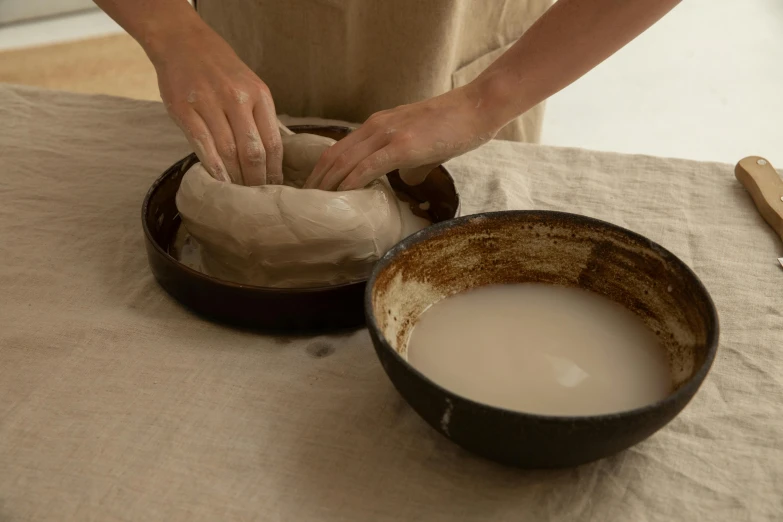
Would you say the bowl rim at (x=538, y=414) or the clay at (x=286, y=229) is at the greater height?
the bowl rim at (x=538, y=414)

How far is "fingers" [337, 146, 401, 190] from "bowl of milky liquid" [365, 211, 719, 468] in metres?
0.10

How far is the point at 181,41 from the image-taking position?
0.81 m

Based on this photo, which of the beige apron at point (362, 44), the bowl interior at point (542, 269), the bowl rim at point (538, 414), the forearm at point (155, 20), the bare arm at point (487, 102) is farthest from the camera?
the beige apron at point (362, 44)

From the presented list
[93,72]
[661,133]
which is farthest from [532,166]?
[93,72]

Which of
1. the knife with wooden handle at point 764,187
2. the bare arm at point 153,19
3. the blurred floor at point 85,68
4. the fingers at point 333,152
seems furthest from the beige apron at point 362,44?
the blurred floor at point 85,68

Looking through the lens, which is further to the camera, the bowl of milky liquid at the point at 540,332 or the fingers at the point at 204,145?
the fingers at the point at 204,145

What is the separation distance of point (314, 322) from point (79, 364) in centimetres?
20

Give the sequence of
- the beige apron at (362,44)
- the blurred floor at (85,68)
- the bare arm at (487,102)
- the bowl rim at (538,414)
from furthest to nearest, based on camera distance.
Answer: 1. the blurred floor at (85,68)
2. the beige apron at (362,44)
3. the bare arm at (487,102)
4. the bowl rim at (538,414)

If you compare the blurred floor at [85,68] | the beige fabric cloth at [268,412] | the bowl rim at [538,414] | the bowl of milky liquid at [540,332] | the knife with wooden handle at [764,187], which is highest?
the bowl rim at [538,414]

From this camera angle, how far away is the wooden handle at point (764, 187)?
33.5 inches

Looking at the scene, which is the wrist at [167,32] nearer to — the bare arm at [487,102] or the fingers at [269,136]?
the fingers at [269,136]

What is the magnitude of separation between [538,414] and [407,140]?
0.33 meters

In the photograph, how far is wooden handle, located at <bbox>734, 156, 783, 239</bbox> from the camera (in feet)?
2.79

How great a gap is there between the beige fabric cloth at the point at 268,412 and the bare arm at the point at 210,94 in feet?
0.49
